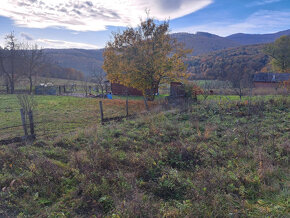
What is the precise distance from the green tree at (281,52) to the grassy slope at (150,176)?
1828 inches

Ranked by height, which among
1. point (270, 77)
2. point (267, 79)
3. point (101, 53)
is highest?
point (101, 53)

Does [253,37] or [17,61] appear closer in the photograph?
[17,61]

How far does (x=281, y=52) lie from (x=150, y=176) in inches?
2055

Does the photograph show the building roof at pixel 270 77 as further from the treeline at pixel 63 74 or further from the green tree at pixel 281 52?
the treeline at pixel 63 74

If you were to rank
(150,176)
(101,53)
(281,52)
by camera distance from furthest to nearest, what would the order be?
1. (101,53)
2. (281,52)
3. (150,176)

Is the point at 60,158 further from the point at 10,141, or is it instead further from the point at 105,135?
the point at 10,141

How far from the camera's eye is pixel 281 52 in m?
44.4

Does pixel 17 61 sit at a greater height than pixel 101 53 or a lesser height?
→ lesser

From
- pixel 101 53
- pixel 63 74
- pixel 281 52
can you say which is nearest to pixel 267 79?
pixel 281 52

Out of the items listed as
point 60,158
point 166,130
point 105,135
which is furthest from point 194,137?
point 60,158

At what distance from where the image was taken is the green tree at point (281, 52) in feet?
144

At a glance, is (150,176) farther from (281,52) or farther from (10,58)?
(281,52)

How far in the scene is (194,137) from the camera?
24.6 ft

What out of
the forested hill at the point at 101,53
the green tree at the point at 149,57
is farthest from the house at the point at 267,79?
the green tree at the point at 149,57
